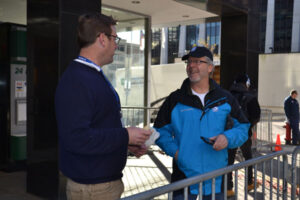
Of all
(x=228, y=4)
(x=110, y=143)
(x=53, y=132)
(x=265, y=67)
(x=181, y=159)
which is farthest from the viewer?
(x=265, y=67)

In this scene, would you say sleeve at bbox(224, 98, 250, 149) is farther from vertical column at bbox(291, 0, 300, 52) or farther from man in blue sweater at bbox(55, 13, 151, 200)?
vertical column at bbox(291, 0, 300, 52)

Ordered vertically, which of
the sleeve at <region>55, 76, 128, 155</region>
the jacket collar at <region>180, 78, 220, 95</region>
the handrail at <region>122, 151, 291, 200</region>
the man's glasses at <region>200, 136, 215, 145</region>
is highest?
the jacket collar at <region>180, 78, 220, 95</region>

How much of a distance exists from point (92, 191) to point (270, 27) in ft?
146

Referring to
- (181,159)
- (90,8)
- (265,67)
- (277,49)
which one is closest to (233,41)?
(90,8)

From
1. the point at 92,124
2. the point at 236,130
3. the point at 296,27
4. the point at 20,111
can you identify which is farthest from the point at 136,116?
the point at 296,27

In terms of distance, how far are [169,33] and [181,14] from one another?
43.5m

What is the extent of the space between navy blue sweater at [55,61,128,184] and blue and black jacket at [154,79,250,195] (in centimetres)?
90

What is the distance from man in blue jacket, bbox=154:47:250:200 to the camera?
2.88 meters

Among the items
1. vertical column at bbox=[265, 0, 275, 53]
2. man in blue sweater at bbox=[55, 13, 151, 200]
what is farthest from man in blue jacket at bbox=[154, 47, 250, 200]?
vertical column at bbox=[265, 0, 275, 53]

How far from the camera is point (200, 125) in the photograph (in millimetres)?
2889

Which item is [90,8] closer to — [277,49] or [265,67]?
[265,67]

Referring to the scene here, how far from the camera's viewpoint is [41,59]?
5.21m

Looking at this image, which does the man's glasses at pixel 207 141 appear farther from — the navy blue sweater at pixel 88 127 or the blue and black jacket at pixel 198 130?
the navy blue sweater at pixel 88 127

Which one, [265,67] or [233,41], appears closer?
[233,41]
